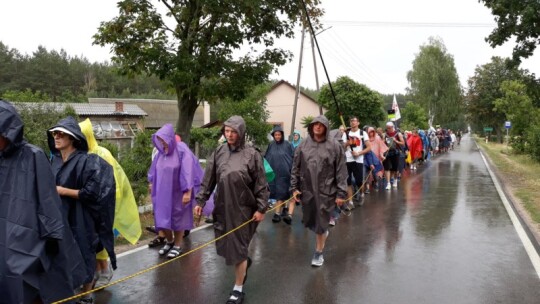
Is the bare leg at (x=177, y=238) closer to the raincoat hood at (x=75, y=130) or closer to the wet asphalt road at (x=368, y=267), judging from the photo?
the wet asphalt road at (x=368, y=267)

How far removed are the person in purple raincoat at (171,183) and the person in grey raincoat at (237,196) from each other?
154 cm

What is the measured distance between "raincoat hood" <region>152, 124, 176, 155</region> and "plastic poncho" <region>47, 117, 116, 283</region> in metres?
1.96

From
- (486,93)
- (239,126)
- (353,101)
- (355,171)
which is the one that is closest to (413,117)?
(353,101)

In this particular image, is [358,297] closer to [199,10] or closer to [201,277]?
[201,277]

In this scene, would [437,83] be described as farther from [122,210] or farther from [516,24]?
[122,210]

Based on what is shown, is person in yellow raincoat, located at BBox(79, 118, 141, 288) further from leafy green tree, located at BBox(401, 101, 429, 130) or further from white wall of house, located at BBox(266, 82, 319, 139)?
white wall of house, located at BBox(266, 82, 319, 139)

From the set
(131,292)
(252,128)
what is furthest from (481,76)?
(131,292)

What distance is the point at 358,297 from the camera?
16.2ft

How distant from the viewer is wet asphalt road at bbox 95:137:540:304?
16.4ft

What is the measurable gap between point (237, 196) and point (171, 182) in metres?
1.88

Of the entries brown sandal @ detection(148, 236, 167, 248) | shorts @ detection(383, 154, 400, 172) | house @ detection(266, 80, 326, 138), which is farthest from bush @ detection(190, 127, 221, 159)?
house @ detection(266, 80, 326, 138)

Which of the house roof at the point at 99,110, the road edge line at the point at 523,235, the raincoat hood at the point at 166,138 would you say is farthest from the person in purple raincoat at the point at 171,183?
the house roof at the point at 99,110

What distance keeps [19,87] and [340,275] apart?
211ft

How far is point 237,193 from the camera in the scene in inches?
189
